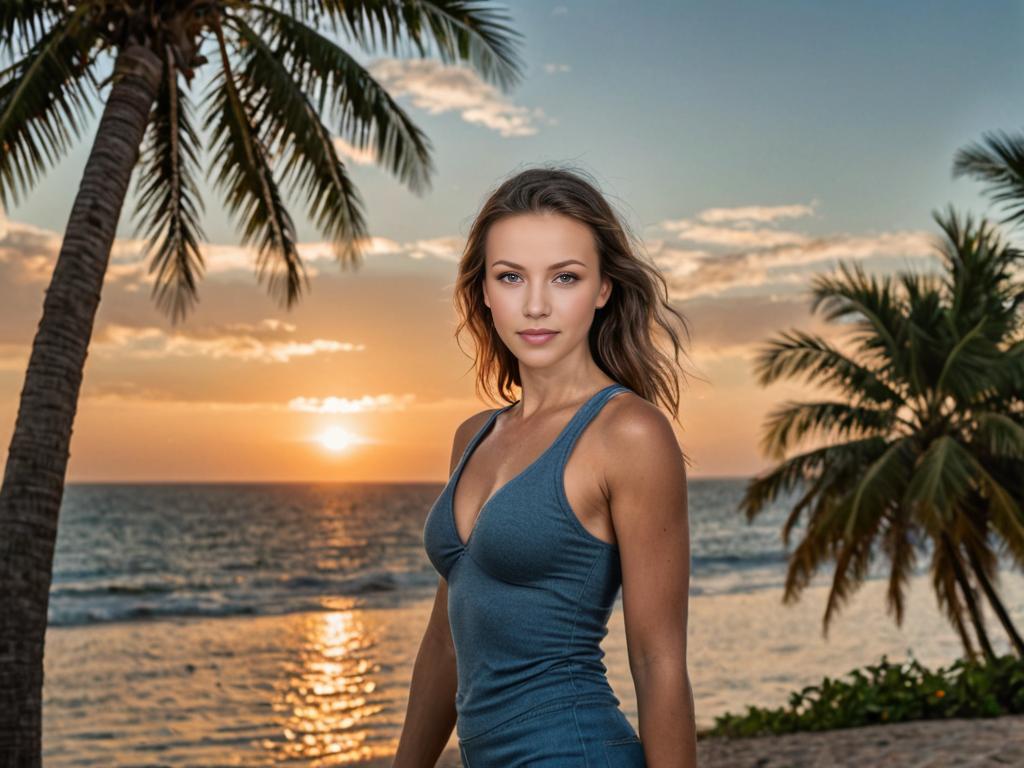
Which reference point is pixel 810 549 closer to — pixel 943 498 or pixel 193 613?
pixel 943 498

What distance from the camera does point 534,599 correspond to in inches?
69.5

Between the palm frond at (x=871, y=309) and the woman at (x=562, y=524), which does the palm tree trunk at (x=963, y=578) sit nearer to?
the palm frond at (x=871, y=309)

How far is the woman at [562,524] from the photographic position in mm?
1728

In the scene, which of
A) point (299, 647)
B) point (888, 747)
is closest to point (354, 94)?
point (888, 747)

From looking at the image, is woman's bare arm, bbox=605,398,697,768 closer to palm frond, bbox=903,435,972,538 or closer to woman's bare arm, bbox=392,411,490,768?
woman's bare arm, bbox=392,411,490,768

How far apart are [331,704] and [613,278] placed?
13.7 meters

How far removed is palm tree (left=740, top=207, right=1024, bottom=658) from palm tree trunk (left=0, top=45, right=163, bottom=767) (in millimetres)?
9674

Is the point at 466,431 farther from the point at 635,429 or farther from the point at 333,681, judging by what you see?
the point at 333,681

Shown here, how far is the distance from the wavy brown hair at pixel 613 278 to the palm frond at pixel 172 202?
813 cm

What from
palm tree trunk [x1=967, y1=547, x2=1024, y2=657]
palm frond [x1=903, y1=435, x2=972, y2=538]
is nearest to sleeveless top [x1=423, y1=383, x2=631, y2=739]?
palm frond [x1=903, y1=435, x2=972, y2=538]

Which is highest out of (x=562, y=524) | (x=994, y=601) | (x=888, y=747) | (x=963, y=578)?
(x=562, y=524)

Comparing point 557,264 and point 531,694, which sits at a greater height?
point 557,264

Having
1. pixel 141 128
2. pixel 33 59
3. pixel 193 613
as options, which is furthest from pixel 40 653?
pixel 193 613

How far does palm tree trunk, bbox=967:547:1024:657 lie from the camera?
13.7m
